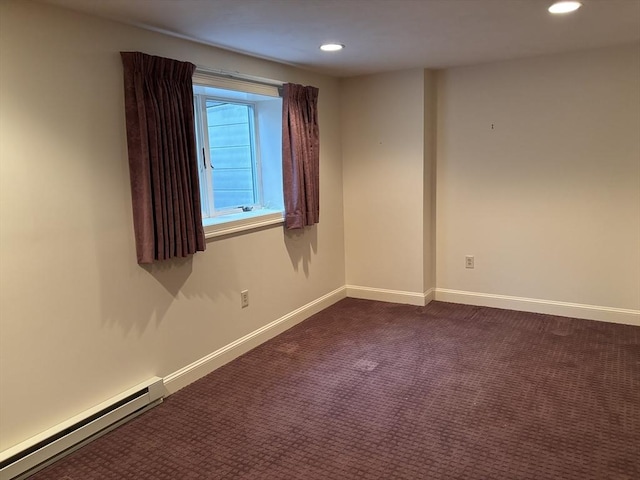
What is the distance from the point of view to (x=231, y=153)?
3.63 meters

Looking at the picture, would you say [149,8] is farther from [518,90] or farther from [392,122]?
[518,90]

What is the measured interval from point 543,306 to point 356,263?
1639 millimetres

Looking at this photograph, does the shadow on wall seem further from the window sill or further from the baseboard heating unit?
the baseboard heating unit

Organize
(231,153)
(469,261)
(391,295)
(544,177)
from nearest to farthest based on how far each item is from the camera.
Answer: (231,153)
(544,177)
(469,261)
(391,295)

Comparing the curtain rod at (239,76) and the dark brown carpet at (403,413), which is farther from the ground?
the curtain rod at (239,76)

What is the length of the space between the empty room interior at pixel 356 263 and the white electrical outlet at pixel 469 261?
0.23ft

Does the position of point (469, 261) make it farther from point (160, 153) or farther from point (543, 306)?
point (160, 153)

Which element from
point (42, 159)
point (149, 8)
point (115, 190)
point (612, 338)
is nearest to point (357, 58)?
point (149, 8)

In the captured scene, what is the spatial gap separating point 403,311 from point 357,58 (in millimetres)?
2094

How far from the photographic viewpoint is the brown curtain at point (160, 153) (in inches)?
98.0

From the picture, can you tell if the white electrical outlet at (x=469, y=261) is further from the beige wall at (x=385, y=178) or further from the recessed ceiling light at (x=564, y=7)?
the recessed ceiling light at (x=564, y=7)

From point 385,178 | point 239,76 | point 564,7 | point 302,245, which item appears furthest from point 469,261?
point 239,76

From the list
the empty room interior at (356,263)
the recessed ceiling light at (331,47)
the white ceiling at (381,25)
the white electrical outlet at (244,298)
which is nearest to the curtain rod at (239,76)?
the empty room interior at (356,263)

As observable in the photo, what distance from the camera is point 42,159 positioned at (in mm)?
2176
